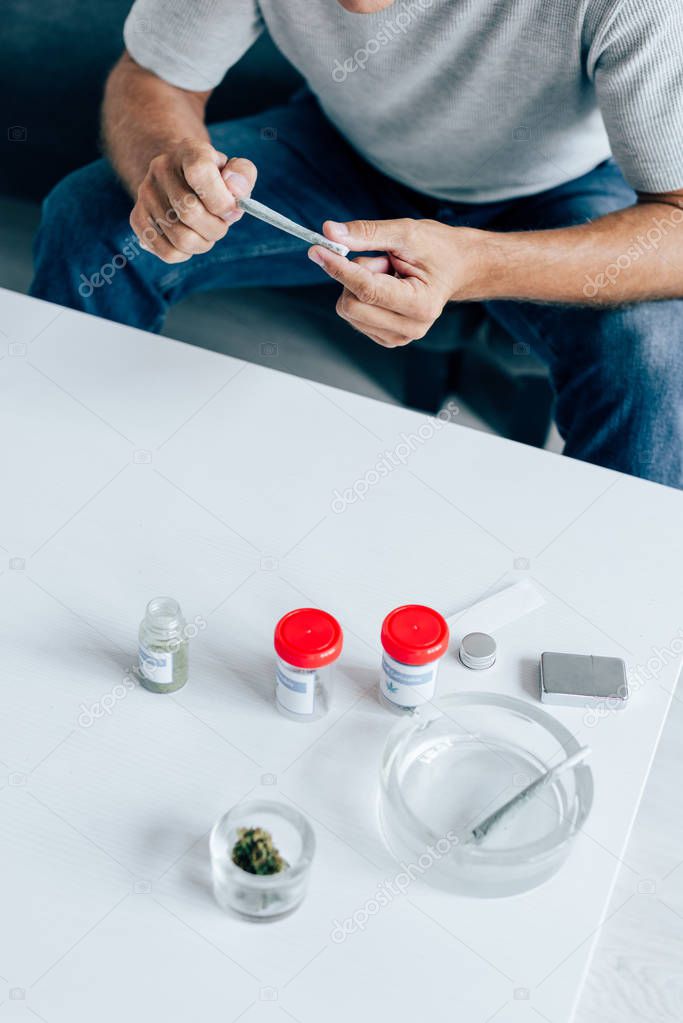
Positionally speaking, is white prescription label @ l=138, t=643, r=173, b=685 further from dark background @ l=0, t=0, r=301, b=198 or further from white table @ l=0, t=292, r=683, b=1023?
dark background @ l=0, t=0, r=301, b=198

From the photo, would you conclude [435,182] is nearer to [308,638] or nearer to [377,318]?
[377,318]

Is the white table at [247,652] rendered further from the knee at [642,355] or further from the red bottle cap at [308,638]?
the knee at [642,355]

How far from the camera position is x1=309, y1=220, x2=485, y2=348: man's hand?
1086 millimetres

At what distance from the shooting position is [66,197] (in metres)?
1.54

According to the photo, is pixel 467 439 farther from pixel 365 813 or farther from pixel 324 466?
pixel 365 813

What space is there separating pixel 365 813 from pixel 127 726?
22cm

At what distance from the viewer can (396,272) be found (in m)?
1.18

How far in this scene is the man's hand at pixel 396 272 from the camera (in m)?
1.09

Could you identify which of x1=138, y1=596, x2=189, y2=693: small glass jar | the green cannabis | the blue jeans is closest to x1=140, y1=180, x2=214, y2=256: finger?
the blue jeans

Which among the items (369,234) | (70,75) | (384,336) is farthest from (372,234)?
(70,75)

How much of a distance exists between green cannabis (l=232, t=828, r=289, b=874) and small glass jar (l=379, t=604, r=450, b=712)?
7.2 inches

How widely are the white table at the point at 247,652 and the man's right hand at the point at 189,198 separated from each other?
0.12 m

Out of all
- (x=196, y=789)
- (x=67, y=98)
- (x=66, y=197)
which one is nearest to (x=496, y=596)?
(x=196, y=789)

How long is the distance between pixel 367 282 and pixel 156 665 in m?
0.46
